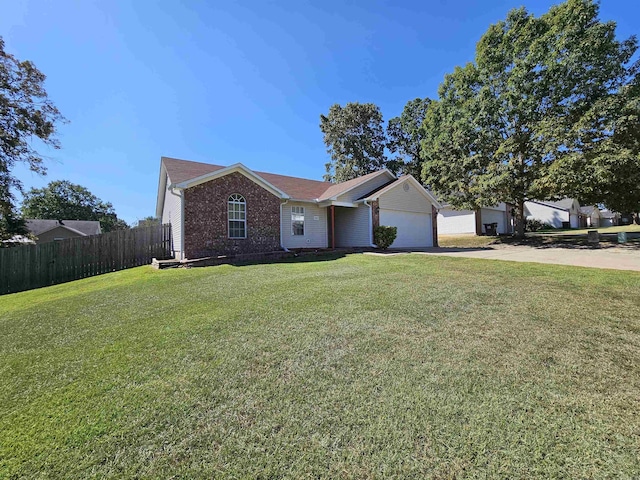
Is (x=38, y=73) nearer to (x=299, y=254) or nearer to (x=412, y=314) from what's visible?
(x=299, y=254)

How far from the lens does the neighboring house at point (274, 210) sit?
450 inches

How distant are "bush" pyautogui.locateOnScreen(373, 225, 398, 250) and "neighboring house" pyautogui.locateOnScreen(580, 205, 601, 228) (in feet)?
143

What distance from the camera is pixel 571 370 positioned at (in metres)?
2.78

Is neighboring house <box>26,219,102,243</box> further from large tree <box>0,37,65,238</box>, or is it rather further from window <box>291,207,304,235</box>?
window <box>291,207,304,235</box>

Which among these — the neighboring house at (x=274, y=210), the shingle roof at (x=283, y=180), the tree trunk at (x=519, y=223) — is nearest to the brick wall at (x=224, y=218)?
the neighboring house at (x=274, y=210)

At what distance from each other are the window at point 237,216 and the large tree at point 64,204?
50.5 metres

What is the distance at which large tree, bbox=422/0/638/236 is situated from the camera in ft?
46.6

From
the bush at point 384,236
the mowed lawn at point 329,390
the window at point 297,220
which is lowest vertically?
the mowed lawn at point 329,390

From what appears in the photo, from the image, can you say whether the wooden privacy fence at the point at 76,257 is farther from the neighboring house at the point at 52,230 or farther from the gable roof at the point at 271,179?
the neighboring house at the point at 52,230

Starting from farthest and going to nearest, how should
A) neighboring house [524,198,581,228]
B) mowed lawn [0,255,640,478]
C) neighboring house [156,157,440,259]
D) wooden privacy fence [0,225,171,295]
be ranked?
neighboring house [524,198,581,228] → neighboring house [156,157,440,259] → wooden privacy fence [0,225,171,295] → mowed lawn [0,255,640,478]

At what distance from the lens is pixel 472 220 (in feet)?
82.2

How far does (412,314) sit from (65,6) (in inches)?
549

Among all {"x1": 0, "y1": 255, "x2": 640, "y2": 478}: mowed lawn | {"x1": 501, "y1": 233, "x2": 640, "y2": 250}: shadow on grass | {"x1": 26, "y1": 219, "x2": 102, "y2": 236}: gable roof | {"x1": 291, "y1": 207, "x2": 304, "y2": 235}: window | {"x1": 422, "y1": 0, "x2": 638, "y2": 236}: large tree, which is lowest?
{"x1": 0, "y1": 255, "x2": 640, "y2": 478}: mowed lawn

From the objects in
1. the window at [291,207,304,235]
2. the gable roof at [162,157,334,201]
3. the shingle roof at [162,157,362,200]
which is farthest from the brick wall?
the window at [291,207,304,235]
